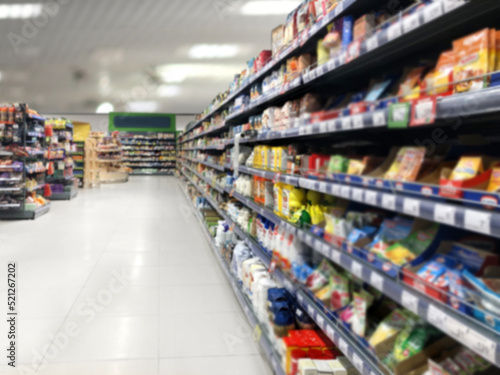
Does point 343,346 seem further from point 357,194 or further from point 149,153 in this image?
point 149,153

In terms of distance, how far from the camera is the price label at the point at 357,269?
1.46 metres

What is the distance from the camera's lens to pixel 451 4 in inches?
40.6

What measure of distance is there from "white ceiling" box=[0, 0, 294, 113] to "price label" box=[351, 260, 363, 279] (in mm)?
4897

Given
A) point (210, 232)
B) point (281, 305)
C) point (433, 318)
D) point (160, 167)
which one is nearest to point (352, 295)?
point (281, 305)

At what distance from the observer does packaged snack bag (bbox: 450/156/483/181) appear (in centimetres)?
114

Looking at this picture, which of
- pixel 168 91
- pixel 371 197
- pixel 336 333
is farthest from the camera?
pixel 168 91

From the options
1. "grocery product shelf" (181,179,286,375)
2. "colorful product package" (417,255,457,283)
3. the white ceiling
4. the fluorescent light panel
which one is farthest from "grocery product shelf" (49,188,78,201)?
"colorful product package" (417,255,457,283)

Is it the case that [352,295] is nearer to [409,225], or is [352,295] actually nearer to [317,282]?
[317,282]

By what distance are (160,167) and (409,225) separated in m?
22.3

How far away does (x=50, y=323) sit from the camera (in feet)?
9.21

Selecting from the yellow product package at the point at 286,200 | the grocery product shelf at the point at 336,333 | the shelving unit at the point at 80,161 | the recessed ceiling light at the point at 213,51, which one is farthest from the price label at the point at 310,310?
the shelving unit at the point at 80,161

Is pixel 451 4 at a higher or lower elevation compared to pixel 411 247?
higher

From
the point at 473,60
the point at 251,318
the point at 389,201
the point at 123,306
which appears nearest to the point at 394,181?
the point at 389,201

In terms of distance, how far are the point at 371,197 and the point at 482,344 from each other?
623mm
